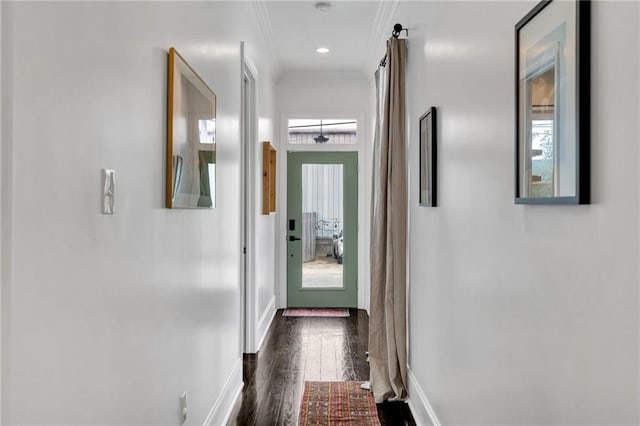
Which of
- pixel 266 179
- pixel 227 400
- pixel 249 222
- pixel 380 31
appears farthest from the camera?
pixel 266 179

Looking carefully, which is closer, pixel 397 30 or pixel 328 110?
pixel 397 30

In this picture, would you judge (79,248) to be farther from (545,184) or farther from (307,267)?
(307,267)

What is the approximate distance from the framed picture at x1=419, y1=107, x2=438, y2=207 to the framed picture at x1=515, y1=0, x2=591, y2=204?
113 centimetres

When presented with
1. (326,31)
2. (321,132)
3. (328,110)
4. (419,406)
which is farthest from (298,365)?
(328,110)

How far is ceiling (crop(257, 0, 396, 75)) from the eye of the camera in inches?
167

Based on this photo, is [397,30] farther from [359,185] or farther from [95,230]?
[359,185]

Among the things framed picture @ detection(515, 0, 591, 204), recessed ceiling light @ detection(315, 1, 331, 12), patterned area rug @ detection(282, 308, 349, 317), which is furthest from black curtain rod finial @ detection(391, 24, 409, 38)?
patterned area rug @ detection(282, 308, 349, 317)

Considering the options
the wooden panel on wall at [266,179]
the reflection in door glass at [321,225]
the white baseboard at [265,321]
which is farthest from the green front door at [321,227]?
the wooden panel on wall at [266,179]

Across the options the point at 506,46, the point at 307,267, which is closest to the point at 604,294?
the point at 506,46

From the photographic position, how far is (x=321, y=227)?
6.42 meters

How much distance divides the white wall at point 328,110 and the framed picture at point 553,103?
15.8ft

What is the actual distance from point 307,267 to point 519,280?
16.1ft

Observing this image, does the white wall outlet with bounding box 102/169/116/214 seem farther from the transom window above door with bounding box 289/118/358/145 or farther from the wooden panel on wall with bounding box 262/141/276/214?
the transom window above door with bounding box 289/118/358/145

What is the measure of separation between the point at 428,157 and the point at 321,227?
3734 mm
